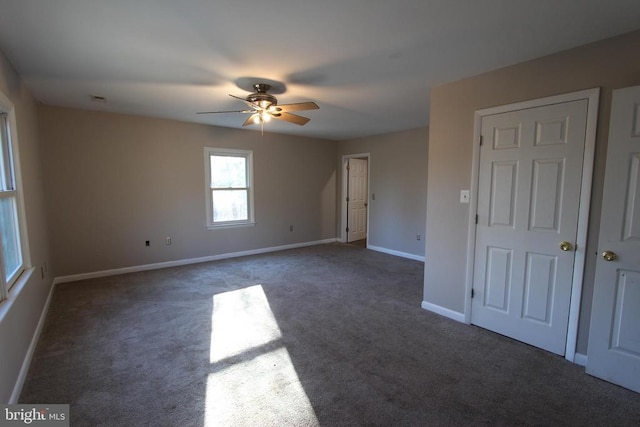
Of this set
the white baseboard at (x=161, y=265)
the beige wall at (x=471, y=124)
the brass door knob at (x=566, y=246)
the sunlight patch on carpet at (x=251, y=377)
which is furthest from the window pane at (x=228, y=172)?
the brass door knob at (x=566, y=246)

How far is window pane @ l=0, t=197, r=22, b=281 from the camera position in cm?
225

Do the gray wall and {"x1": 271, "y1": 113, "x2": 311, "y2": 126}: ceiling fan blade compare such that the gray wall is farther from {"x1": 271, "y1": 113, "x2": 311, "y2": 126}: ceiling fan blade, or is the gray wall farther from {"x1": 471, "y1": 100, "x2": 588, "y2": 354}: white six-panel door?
{"x1": 471, "y1": 100, "x2": 588, "y2": 354}: white six-panel door

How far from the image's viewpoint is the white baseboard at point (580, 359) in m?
2.28

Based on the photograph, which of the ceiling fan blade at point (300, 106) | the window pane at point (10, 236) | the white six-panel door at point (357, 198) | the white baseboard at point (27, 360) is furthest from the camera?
the white six-panel door at point (357, 198)

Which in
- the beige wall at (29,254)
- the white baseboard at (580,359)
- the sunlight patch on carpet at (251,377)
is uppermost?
the beige wall at (29,254)

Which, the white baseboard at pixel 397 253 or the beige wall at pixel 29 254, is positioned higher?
the beige wall at pixel 29 254

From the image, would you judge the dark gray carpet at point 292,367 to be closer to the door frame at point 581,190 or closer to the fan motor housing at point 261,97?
the door frame at point 581,190

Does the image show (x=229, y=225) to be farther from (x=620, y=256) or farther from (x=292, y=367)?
(x=620, y=256)

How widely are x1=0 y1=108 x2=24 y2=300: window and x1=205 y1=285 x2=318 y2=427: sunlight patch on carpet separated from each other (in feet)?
5.50

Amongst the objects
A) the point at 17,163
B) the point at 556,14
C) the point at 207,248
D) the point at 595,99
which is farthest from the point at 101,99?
the point at 595,99

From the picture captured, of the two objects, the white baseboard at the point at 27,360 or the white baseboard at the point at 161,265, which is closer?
the white baseboard at the point at 27,360

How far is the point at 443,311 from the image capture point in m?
3.17

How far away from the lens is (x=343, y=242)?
278 inches

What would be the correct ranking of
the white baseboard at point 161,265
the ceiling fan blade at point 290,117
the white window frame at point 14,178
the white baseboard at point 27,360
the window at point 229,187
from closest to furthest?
the white baseboard at point 27,360, the white window frame at point 14,178, the ceiling fan blade at point 290,117, the white baseboard at point 161,265, the window at point 229,187
